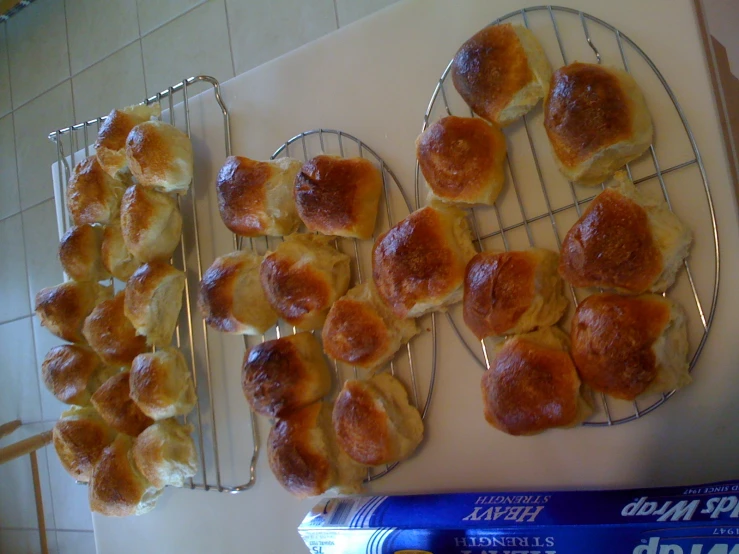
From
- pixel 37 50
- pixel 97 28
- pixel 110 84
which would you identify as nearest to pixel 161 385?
pixel 110 84

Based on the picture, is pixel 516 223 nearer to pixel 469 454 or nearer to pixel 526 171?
pixel 526 171

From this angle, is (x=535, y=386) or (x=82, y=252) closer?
(x=535, y=386)

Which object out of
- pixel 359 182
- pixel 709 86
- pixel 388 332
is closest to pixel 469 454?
pixel 388 332

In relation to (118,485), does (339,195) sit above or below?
above

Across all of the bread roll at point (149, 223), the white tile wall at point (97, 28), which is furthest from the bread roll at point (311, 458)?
the white tile wall at point (97, 28)

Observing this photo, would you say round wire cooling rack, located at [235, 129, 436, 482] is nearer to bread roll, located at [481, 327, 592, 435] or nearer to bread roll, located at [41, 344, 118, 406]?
bread roll, located at [481, 327, 592, 435]

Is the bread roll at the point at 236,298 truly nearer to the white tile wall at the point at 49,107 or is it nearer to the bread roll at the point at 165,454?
the bread roll at the point at 165,454

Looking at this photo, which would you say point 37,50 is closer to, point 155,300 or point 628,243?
point 155,300
